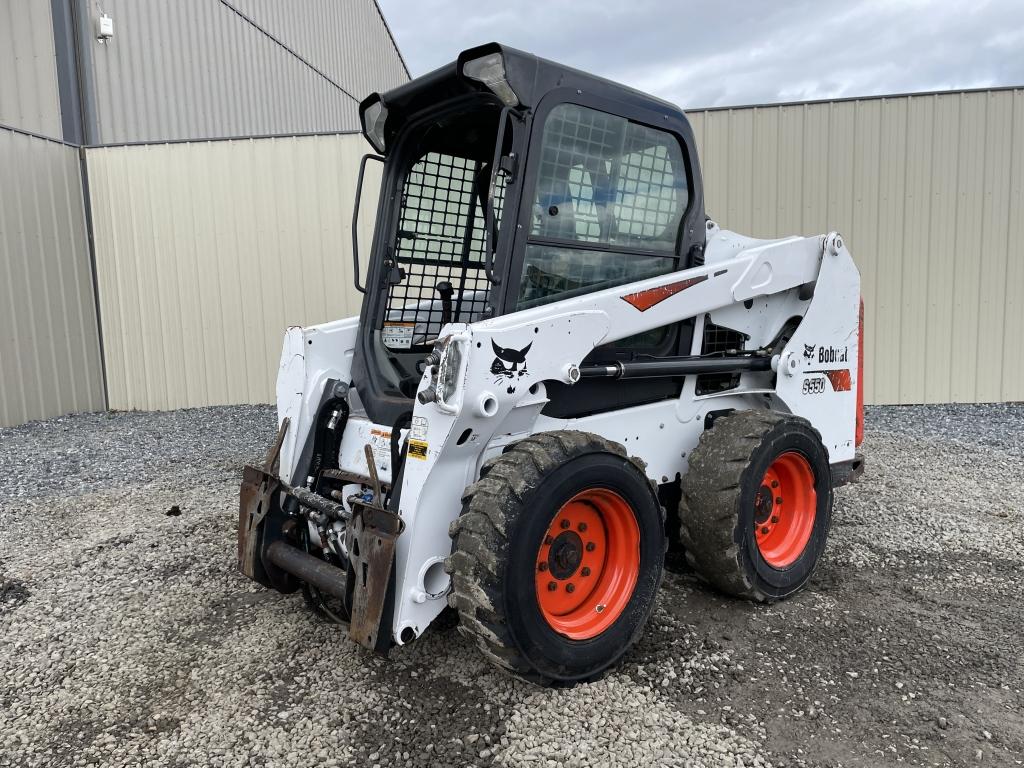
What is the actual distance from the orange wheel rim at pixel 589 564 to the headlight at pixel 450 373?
59 centimetres

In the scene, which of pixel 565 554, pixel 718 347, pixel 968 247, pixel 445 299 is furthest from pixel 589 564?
pixel 968 247

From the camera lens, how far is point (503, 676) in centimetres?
275

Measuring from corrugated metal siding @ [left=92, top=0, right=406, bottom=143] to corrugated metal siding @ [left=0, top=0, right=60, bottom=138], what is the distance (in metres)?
0.58

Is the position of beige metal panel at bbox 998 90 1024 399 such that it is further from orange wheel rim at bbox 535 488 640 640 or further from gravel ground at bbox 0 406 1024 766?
orange wheel rim at bbox 535 488 640 640

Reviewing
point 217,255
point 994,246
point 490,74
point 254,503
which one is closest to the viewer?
point 490,74

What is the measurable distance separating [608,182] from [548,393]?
0.99 metres

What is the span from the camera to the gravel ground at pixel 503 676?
2350 millimetres

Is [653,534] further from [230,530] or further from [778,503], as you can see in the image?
[230,530]

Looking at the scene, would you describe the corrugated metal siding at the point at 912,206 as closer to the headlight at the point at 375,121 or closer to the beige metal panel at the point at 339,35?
the headlight at the point at 375,121

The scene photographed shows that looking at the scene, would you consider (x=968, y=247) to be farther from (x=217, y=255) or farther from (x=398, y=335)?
(x=217, y=255)

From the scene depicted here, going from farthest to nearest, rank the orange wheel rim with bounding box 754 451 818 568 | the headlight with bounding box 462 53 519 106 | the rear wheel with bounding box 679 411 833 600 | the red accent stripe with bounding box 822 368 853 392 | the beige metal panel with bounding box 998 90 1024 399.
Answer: the beige metal panel with bounding box 998 90 1024 399 < the red accent stripe with bounding box 822 368 853 392 < the orange wheel rim with bounding box 754 451 818 568 < the rear wheel with bounding box 679 411 833 600 < the headlight with bounding box 462 53 519 106

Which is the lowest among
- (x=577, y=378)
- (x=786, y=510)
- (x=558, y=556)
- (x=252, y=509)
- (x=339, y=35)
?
(x=786, y=510)

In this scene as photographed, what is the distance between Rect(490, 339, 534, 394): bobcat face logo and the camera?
2543 mm

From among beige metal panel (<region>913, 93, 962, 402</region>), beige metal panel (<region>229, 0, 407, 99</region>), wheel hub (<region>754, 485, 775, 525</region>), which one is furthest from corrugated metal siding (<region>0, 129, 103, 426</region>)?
beige metal panel (<region>913, 93, 962, 402</region>)
